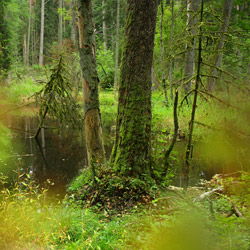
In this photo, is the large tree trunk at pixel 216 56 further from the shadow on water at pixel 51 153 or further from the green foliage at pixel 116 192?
the shadow on water at pixel 51 153

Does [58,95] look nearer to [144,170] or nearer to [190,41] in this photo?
[144,170]

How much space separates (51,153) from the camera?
7.55 meters

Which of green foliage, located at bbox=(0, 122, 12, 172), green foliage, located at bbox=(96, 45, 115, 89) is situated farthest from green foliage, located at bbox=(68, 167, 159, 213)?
green foliage, located at bbox=(96, 45, 115, 89)

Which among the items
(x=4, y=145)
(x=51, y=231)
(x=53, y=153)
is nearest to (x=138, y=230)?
(x=51, y=231)

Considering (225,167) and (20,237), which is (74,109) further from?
(20,237)

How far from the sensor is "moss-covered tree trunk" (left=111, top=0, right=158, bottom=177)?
360cm

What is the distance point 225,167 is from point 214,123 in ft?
6.09

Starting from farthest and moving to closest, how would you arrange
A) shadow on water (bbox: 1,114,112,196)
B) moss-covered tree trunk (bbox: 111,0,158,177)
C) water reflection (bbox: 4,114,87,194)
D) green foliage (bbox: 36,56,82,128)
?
green foliage (bbox: 36,56,82,128) < water reflection (bbox: 4,114,87,194) < shadow on water (bbox: 1,114,112,196) < moss-covered tree trunk (bbox: 111,0,158,177)

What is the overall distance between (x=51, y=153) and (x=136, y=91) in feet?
16.5

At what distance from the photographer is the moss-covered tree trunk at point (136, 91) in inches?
142

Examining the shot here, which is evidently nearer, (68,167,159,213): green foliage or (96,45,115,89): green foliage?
(68,167,159,213): green foliage

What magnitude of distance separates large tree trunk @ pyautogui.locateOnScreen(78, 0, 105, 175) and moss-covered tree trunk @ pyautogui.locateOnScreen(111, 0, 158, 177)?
766mm

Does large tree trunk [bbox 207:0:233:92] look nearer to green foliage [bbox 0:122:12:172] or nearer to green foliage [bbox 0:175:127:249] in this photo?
green foliage [bbox 0:175:127:249]

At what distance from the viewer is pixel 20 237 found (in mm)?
2486
